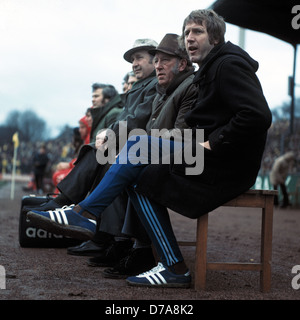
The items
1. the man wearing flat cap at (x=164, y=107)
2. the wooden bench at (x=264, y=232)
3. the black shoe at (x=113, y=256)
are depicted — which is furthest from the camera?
the black shoe at (x=113, y=256)

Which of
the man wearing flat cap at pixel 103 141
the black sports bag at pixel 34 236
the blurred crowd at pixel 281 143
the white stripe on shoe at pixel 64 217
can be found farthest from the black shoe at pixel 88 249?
the blurred crowd at pixel 281 143

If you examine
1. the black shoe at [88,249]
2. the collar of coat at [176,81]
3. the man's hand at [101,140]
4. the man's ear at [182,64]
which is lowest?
the black shoe at [88,249]

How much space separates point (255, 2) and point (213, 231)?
3317 millimetres

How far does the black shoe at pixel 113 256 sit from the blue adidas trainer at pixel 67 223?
1.02 meters

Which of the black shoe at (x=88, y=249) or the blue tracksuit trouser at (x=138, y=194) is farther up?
the blue tracksuit trouser at (x=138, y=194)

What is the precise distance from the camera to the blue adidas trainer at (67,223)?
2.93 meters

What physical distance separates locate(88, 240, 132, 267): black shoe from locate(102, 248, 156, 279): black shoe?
1.42ft

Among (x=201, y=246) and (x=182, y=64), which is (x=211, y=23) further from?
(x=201, y=246)

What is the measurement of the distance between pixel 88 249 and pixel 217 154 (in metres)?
2.12

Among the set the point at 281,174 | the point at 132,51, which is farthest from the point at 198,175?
the point at 281,174

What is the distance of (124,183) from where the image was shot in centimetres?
298

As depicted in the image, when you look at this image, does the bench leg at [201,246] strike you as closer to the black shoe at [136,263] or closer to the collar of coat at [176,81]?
the black shoe at [136,263]
